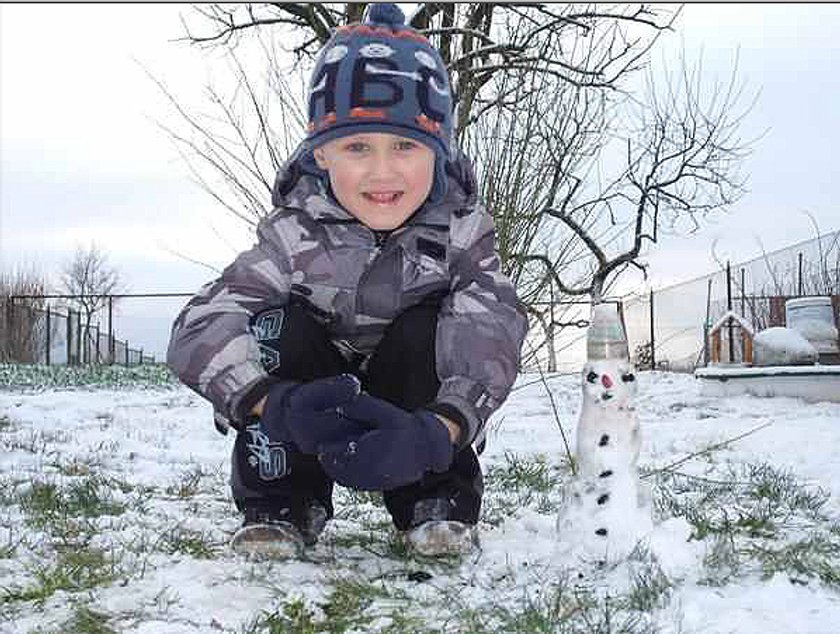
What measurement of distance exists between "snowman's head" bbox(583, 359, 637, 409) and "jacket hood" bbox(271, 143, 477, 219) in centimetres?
54

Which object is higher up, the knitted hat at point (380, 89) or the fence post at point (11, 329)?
the fence post at point (11, 329)

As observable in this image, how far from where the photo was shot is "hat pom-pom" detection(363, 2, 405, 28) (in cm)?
200

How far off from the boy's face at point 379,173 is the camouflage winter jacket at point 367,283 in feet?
0.22

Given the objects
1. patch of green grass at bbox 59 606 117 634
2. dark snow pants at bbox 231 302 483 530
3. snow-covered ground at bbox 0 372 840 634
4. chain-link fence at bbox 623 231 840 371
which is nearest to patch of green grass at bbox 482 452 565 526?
snow-covered ground at bbox 0 372 840 634

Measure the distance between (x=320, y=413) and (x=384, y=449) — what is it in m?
0.13

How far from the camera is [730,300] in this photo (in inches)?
571

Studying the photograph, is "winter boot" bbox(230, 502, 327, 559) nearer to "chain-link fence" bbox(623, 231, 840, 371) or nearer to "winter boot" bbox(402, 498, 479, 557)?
"winter boot" bbox(402, 498, 479, 557)

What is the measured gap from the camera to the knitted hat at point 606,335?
1688 mm

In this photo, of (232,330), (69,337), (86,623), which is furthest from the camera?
(69,337)

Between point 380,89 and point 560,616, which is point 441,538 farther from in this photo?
point 380,89

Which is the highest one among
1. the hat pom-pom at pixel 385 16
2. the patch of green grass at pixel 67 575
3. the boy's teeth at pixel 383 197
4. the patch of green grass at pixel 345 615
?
the hat pom-pom at pixel 385 16

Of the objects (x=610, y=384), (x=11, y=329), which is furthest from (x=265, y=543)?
(x=11, y=329)

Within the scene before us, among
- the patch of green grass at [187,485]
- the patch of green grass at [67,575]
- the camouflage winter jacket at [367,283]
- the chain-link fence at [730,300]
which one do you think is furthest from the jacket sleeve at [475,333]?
the chain-link fence at [730,300]

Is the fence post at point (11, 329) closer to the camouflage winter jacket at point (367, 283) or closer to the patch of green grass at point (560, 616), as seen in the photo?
the camouflage winter jacket at point (367, 283)
